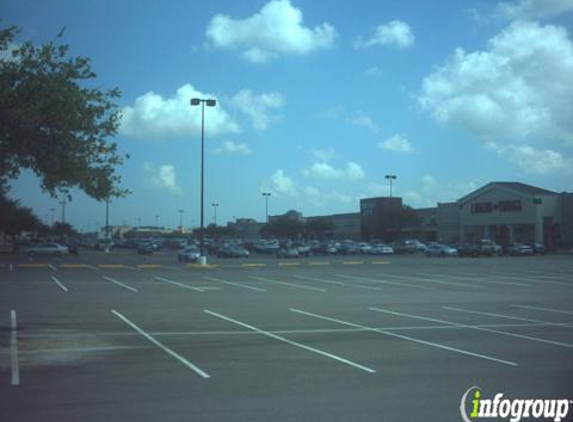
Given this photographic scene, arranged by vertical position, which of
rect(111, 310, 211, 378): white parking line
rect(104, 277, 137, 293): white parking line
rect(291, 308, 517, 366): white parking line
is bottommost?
rect(291, 308, 517, 366): white parking line

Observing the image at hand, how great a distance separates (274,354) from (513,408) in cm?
462

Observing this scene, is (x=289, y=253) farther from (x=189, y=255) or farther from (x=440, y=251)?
(x=440, y=251)

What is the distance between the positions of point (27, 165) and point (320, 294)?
12.5m

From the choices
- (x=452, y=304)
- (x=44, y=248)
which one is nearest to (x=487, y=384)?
(x=452, y=304)

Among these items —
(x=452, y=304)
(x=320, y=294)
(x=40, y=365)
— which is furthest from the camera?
(x=320, y=294)

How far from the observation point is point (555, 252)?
3039 inches

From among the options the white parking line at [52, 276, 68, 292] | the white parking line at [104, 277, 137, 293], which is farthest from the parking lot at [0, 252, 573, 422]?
the white parking line at [104, 277, 137, 293]

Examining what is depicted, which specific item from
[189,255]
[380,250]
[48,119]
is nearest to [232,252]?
[189,255]

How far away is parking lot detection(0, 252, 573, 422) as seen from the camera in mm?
7922

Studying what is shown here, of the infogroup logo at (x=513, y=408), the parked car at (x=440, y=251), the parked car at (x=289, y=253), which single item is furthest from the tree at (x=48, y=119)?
the parked car at (x=440, y=251)

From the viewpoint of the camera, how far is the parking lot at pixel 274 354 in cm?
792

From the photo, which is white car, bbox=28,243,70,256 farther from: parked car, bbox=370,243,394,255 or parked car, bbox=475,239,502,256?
parked car, bbox=475,239,502,256

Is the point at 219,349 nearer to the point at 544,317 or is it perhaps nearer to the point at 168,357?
the point at 168,357

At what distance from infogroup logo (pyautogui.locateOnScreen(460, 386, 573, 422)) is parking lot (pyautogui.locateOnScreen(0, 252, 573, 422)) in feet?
0.64
